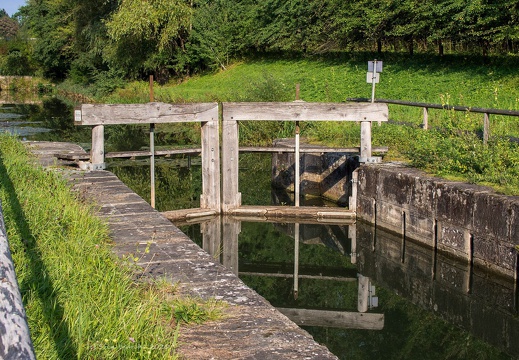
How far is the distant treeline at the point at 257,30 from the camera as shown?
23031 mm

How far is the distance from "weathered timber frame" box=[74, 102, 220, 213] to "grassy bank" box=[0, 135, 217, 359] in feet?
15.9

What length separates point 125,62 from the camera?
37.7 m

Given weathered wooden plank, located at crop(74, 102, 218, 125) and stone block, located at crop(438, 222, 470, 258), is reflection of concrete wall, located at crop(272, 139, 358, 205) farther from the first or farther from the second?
stone block, located at crop(438, 222, 470, 258)

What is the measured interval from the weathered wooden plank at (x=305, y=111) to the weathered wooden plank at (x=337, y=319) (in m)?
4.57

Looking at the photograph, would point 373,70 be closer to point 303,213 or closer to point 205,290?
point 303,213

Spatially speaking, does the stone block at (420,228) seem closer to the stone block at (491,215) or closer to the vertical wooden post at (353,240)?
the vertical wooden post at (353,240)

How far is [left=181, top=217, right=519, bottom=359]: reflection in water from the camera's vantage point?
24.1ft

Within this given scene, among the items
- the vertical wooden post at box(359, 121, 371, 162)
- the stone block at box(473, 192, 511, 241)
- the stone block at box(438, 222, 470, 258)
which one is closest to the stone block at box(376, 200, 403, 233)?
the vertical wooden post at box(359, 121, 371, 162)

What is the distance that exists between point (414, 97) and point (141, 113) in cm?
1160

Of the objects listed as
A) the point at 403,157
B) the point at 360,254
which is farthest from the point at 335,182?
the point at 360,254

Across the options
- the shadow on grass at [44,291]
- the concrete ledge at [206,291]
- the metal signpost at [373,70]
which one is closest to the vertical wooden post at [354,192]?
the metal signpost at [373,70]

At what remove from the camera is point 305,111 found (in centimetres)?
1196

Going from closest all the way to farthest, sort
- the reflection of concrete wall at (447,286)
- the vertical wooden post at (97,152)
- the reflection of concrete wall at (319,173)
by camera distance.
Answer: the reflection of concrete wall at (447,286) < the vertical wooden post at (97,152) < the reflection of concrete wall at (319,173)

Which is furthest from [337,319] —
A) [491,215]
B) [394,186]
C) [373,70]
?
[373,70]
